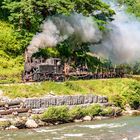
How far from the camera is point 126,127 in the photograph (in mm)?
46938

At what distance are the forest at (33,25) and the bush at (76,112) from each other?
13.4m

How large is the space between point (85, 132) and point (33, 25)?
26.1 m

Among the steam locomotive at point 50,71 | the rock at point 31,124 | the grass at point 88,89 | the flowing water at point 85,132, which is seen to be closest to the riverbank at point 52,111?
the rock at point 31,124

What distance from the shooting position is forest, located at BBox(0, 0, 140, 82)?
2584 inches

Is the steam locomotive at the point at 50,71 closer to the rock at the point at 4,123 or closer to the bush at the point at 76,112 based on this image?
the bush at the point at 76,112

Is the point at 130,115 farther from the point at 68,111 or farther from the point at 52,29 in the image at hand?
the point at 52,29

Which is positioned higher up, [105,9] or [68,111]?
[105,9]

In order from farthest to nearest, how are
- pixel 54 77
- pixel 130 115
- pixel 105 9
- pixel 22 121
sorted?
pixel 105 9 → pixel 54 77 → pixel 130 115 → pixel 22 121

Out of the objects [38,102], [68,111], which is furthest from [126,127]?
[38,102]

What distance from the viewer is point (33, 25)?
2662 inches

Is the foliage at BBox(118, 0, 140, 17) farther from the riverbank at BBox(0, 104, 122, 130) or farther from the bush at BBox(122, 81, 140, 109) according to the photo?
the riverbank at BBox(0, 104, 122, 130)

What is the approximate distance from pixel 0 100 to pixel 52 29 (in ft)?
47.8

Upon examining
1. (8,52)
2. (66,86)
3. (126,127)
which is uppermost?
(8,52)

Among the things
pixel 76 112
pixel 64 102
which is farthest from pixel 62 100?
pixel 76 112
